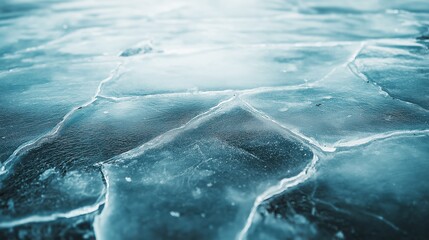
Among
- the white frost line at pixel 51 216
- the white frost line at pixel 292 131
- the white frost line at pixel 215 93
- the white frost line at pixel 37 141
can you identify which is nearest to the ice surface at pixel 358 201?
the white frost line at pixel 292 131

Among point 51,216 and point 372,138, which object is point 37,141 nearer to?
point 51,216

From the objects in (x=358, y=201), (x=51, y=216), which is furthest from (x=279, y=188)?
(x=51, y=216)

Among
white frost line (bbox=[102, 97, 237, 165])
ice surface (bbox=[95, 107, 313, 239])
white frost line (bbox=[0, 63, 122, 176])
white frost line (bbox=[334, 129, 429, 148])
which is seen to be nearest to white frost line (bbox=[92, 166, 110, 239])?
ice surface (bbox=[95, 107, 313, 239])

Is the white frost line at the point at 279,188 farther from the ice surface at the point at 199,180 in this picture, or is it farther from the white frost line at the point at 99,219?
the white frost line at the point at 99,219

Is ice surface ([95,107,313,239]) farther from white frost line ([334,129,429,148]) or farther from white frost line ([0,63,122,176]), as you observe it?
white frost line ([0,63,122,176])

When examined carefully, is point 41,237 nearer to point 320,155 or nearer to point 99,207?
point 99,207

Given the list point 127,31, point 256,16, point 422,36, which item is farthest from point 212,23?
point 422,36

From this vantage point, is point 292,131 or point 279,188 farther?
point 292,131
